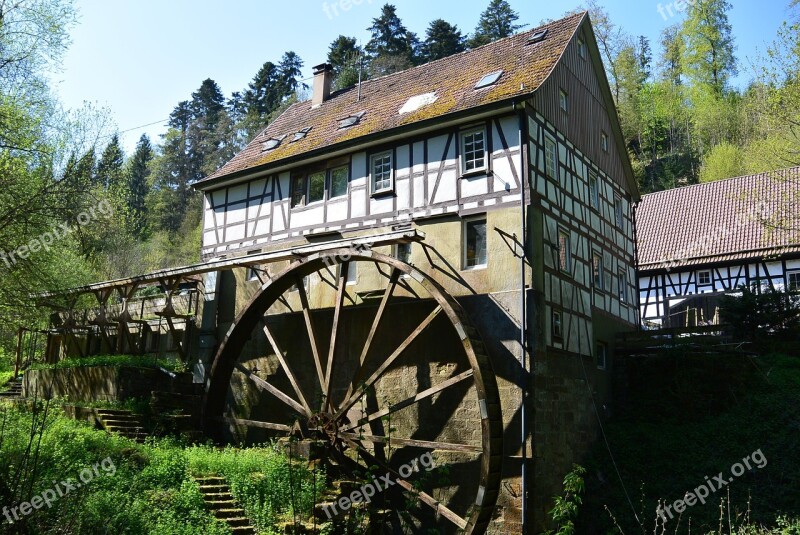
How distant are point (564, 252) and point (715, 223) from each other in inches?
510

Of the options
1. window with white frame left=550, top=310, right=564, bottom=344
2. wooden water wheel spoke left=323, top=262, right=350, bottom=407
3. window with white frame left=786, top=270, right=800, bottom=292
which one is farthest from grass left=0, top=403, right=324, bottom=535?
window with white frame left=786, top=270, right=800, bottom=292

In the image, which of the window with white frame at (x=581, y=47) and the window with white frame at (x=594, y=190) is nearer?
the window with white frame at (x=594, y=190)

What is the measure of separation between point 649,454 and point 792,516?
9.38ft

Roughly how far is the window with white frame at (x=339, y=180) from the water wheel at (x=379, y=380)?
6.09 feet

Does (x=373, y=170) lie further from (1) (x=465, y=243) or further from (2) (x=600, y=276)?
(2) (x=600, y=276)

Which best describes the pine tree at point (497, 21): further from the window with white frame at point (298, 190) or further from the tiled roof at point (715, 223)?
the window with white frame at point (298, 190)

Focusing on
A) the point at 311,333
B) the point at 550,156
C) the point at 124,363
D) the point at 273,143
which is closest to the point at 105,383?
the point at 124,363

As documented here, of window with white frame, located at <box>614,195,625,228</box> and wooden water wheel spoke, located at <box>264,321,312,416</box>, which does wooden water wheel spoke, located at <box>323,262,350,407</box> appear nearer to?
wooden water wheel spoke, located at <box>264,321,312,416</box>

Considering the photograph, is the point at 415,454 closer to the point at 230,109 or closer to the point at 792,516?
the point at 792,516

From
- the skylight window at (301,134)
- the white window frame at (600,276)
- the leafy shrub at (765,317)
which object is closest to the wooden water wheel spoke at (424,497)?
the white window frame at (600,276)

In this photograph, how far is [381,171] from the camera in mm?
16312

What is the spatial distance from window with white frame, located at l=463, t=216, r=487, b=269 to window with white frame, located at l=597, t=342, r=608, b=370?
174 inches

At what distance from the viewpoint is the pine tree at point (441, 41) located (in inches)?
1629

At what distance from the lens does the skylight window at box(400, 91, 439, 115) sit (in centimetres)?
1672
